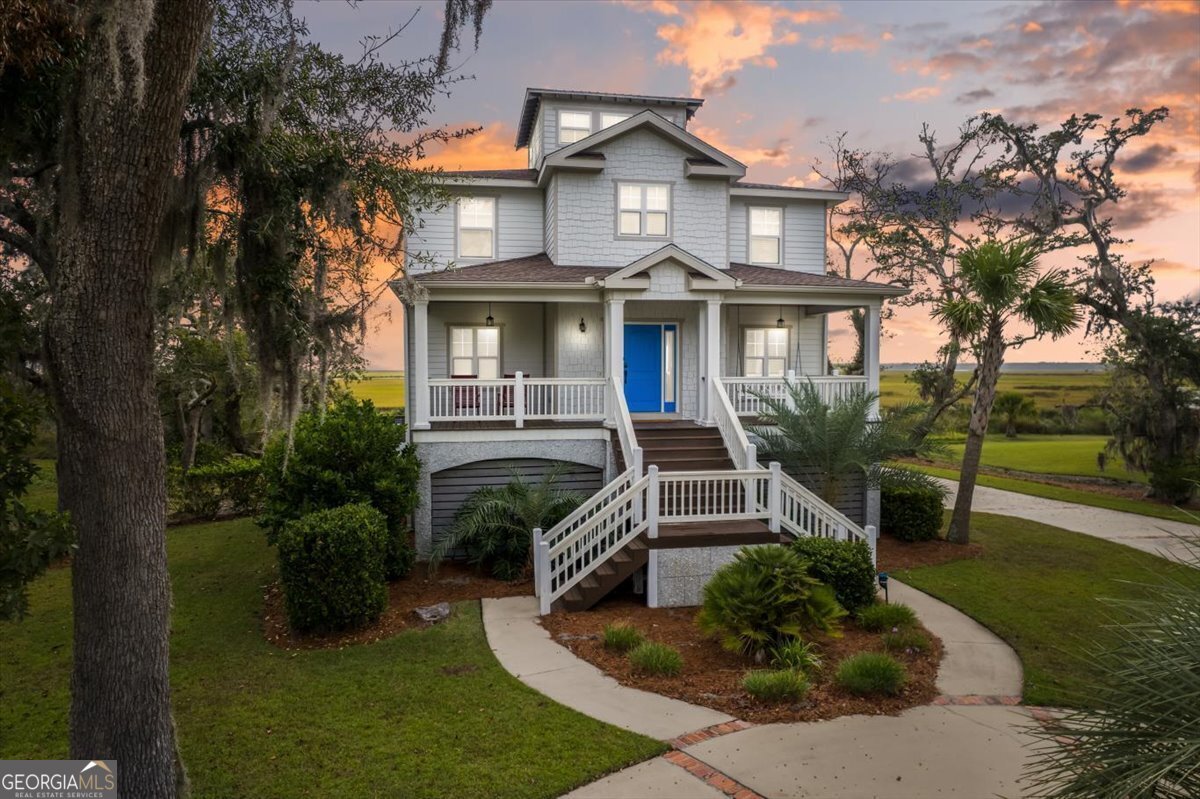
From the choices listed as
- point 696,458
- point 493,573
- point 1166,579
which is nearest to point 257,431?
point 493,573

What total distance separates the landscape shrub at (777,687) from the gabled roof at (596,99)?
14.1m

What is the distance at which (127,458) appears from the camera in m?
4.27

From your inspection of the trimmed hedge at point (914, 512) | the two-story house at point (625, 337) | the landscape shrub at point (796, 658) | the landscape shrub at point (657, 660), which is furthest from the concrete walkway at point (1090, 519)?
the landscape shrub at point (657, 660)

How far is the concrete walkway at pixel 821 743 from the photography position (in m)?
4.85

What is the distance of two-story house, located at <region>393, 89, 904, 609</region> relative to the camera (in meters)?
9.83

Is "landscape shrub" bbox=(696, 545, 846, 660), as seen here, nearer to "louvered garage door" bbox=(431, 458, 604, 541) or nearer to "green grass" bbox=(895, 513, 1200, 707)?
"green grass" bbox=(895, 513, 1200, 707)

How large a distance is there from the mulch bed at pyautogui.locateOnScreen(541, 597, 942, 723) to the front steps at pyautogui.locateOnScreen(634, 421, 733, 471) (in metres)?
2.87

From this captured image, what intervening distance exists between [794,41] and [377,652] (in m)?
14.8

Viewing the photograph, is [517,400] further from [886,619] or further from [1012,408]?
[1012,408]

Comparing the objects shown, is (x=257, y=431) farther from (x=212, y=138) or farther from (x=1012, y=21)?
(x=1012, y=21)

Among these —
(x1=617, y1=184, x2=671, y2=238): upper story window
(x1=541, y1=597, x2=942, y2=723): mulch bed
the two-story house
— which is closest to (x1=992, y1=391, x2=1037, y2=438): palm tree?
the two-story house

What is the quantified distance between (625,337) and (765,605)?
323 inches

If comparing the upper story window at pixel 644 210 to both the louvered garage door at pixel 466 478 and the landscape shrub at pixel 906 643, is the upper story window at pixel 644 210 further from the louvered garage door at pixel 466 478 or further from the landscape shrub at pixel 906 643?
the landscape shrub at pixel 906 643

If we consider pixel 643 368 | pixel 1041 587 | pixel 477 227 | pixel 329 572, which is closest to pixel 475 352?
pixel 477 227
